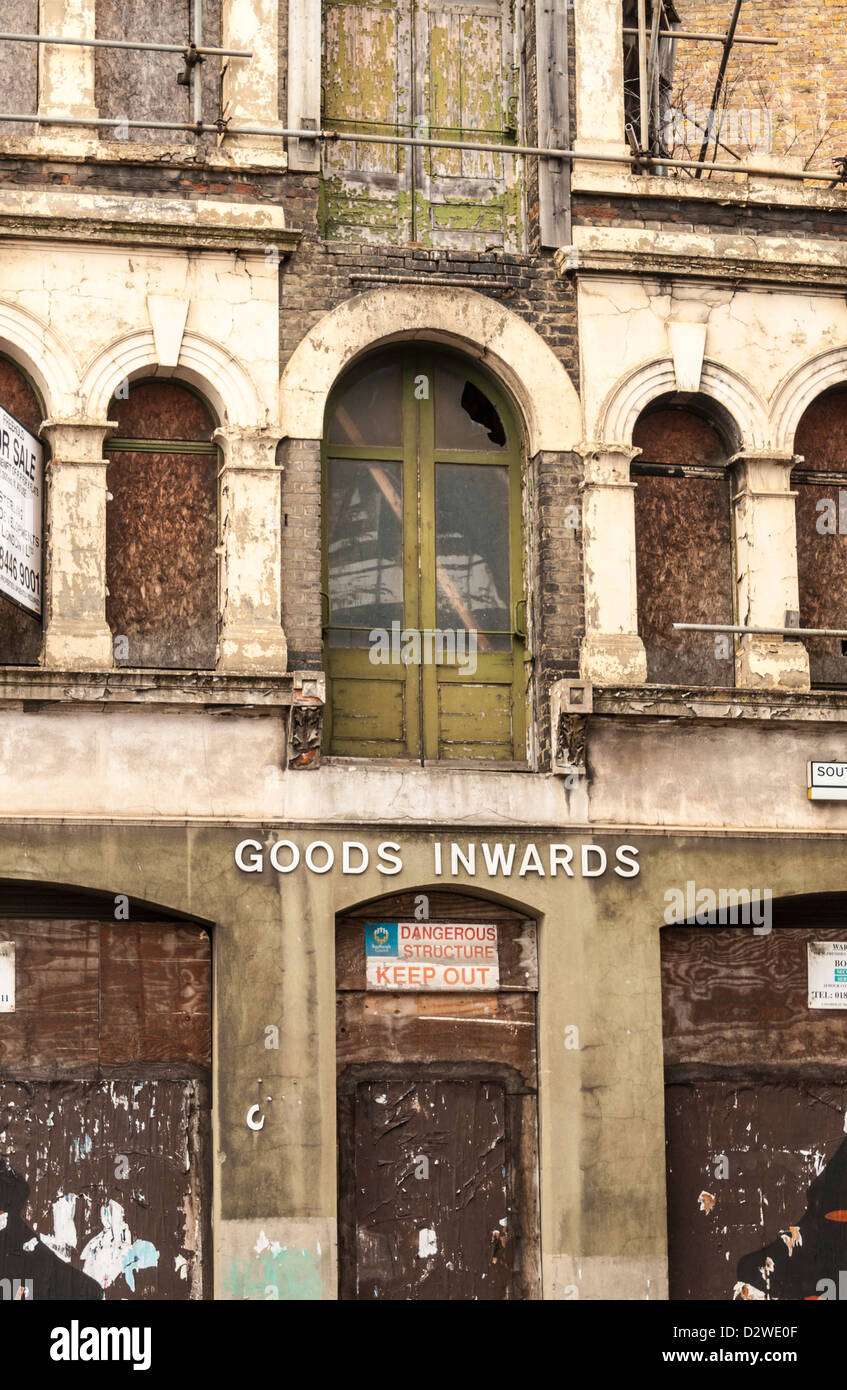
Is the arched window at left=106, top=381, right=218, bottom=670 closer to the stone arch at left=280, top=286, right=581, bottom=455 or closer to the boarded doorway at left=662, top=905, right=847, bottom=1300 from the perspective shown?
the stone arch at left=280, top=286, right=581, bottom=455

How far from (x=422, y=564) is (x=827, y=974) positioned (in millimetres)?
4378

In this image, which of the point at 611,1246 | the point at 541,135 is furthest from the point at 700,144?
the point at 611,1246

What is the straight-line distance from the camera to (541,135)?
50.5ft

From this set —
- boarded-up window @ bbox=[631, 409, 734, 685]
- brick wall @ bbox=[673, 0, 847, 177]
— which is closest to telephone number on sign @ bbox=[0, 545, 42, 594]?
boarded-up window @ bbox=[631, 409, 734, 685]

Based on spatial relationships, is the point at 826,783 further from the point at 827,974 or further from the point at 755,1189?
the point at 755,1189

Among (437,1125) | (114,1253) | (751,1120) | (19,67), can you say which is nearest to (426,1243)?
(437,1125)

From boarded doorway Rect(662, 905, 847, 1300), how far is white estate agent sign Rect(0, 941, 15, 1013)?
4.75m

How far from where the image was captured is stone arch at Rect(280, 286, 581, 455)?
14.7 m

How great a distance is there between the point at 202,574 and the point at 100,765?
1.68 metres

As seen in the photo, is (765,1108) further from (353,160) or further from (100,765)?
(353,160)

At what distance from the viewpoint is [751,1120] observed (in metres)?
14.7

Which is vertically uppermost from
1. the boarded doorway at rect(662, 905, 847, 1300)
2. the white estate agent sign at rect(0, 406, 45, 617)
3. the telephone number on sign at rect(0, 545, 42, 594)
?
the white estate agent sign at rect(0, 406, 45, 617)

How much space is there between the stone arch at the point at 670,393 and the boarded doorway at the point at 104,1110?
16.2ft

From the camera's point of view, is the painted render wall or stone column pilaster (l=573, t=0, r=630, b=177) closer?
the painted render wall
